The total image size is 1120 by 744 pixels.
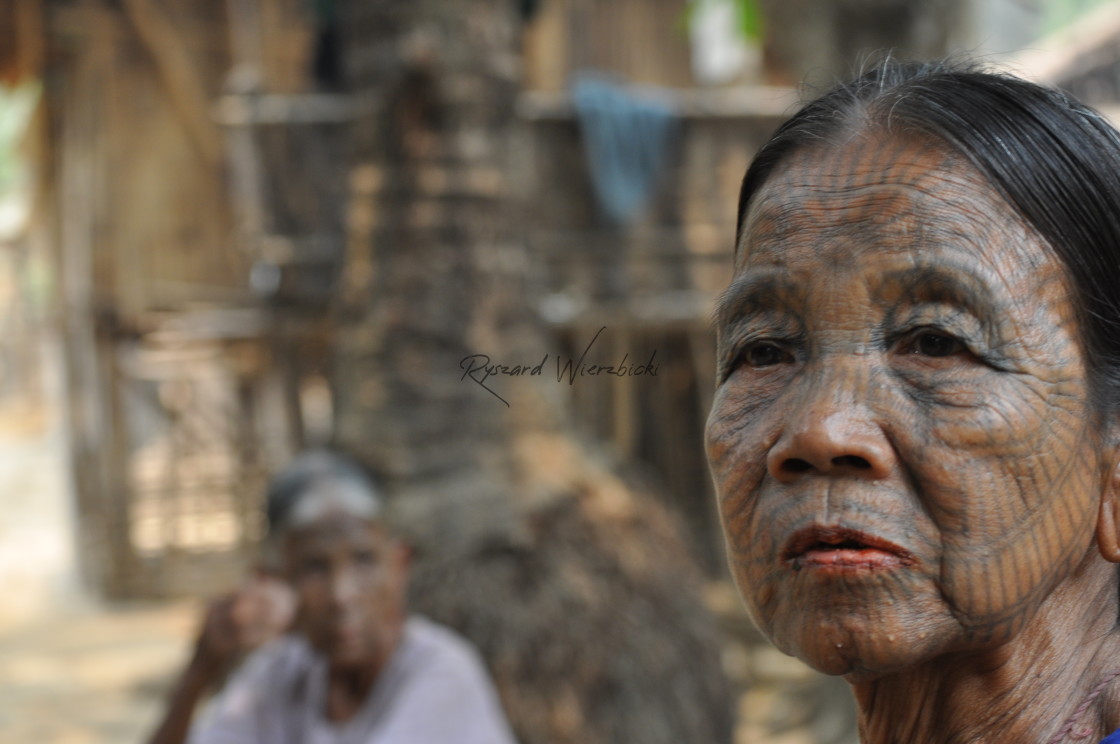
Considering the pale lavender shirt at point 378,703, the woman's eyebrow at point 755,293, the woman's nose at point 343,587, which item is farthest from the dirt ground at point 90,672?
the woman's eyebrow at point 755,293

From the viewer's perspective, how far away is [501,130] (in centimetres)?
500

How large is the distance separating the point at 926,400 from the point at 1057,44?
17.7m

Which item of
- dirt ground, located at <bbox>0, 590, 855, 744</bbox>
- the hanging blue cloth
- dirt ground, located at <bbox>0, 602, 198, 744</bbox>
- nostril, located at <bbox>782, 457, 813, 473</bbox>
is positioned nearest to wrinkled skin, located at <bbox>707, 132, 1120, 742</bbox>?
nostril, located at <bbox>782, 457, 813, 473</bbox>

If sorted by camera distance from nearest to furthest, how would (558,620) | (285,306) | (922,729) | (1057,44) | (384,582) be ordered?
1. (922,729)
2. (384,582)
3. (558,620)
4. (285,306)
5. (1057,44)

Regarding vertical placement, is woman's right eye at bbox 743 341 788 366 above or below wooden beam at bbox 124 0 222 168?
below

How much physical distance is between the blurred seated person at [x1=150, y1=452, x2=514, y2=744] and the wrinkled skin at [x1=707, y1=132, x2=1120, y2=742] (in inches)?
97.3

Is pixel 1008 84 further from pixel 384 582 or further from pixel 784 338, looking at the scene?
pixel 384 582

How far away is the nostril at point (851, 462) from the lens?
1.05 metres

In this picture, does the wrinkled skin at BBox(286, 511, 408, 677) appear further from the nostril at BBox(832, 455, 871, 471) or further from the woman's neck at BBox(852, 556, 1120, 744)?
the nostril at BBox(832, 455, 871, 471)

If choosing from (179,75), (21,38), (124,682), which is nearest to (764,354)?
(124,682)

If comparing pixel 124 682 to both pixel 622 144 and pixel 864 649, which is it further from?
pixel 864 649

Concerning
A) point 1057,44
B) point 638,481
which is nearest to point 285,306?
point 638,481

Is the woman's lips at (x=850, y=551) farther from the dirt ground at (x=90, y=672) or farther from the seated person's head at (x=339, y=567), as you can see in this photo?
the dirt ground at (x=90, y=672)

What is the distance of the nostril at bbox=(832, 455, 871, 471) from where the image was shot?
1052 mm
